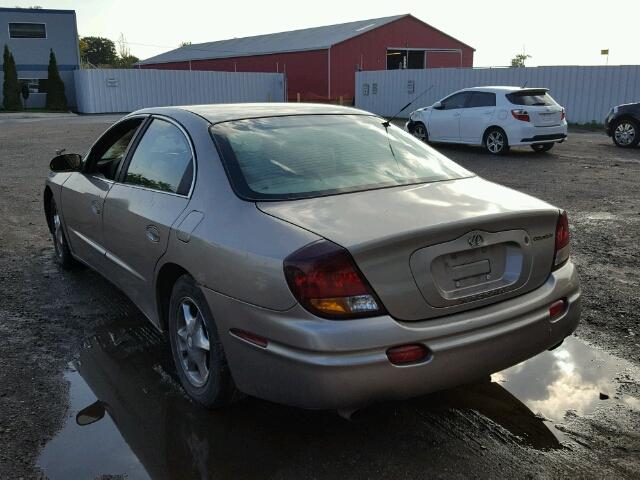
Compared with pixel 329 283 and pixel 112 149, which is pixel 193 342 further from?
pixel 112 149

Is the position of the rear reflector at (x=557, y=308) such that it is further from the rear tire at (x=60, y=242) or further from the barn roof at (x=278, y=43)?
the barn roof at (x=278, y=43)

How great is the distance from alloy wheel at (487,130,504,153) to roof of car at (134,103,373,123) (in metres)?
11.2

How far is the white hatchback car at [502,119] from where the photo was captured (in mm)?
14281

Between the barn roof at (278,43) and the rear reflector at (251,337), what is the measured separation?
122ft

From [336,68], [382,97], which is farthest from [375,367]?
[336,68]

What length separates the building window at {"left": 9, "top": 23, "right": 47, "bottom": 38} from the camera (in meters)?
40.7

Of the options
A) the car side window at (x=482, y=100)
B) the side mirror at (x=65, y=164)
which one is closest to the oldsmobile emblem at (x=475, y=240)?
the side mirror at (x=65, y=164)

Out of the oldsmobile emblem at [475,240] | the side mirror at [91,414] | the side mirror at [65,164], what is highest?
the side mirror at [65,164]

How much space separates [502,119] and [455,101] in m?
1.73

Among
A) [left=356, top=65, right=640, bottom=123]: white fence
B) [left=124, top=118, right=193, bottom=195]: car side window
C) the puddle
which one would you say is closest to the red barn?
[left=356, top=65, right=640, bottom=123]: white fence

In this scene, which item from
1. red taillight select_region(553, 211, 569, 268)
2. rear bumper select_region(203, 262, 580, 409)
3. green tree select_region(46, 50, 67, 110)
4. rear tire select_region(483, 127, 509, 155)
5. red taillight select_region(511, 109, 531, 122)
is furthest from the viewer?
green tree select_region(46, 50, 67, 110)

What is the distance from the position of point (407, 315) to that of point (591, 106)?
932 inches

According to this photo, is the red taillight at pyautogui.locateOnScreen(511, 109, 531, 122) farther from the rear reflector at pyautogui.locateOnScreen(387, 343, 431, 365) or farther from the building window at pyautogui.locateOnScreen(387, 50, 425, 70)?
the building window at pyautogui.locateOnScreen(387, 50, 425, 70)

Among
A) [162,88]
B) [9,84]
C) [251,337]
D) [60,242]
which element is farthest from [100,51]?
[251,337]
